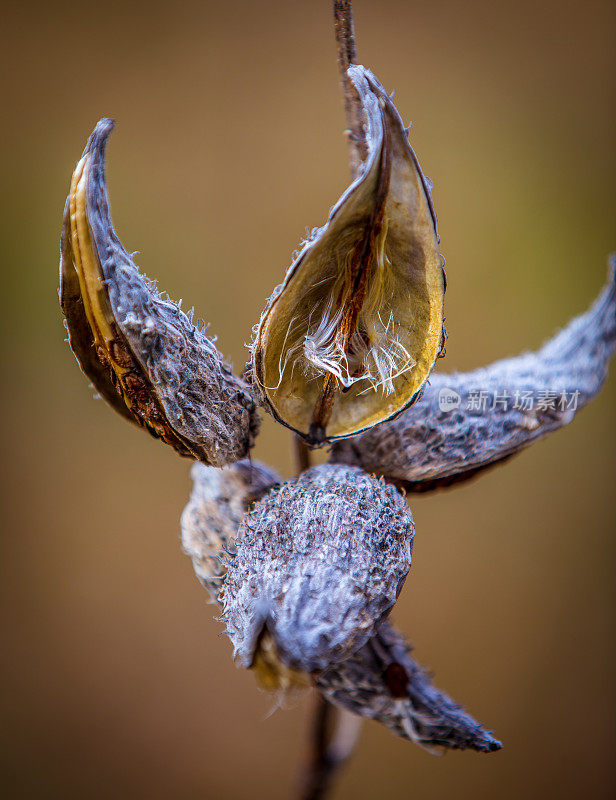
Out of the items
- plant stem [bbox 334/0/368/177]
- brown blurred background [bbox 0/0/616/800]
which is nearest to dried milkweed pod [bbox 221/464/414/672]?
plant stem [bbox 334/0/368/177]

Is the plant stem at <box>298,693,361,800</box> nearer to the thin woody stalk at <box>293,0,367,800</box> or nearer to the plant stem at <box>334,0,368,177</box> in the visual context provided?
the thin woody stalk at <box>293,0,367,800</box>

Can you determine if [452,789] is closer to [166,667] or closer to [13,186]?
[166,667]

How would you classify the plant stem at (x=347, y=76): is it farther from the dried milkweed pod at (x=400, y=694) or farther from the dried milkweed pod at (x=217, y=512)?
the dried milkweed pod at (x=400, y=694)

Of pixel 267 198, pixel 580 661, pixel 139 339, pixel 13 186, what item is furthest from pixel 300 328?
pixel 580 661

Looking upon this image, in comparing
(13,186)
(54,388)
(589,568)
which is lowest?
(589,568)

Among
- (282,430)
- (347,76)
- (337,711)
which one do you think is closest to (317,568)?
(347,76)

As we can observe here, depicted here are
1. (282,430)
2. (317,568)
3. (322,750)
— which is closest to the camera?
(317,568)

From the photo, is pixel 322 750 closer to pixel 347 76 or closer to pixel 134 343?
pixel 134 343

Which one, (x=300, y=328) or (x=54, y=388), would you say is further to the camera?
(x=54, y=388)
